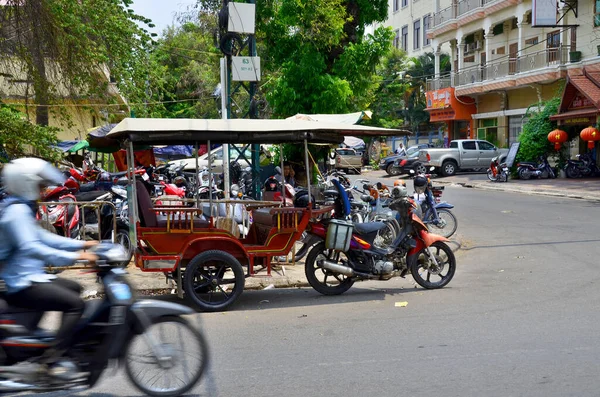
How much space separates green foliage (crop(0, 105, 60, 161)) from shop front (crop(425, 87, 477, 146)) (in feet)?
97.2

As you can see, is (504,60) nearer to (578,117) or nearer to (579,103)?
(579,103)

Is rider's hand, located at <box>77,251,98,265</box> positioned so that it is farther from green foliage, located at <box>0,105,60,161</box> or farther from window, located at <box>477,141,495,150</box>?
window, located at <box>477,141,495,150</box>

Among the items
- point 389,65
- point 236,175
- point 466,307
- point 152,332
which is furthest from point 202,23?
point 152,332

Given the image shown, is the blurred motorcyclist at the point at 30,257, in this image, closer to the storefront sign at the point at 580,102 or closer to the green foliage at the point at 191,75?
the storefront sign at the point at 580,102

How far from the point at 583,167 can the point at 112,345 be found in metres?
26.4

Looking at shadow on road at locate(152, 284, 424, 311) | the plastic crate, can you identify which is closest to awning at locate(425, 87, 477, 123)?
shadow on road at locate(152, 284, 424, 311)

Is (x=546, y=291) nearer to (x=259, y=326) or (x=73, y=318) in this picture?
(x=259, y=326)

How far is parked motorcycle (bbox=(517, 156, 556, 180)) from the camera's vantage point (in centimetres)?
2830

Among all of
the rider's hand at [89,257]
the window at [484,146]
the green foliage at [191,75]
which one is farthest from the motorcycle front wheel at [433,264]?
the green foliage at [191,75]

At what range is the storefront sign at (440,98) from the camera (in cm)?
3884

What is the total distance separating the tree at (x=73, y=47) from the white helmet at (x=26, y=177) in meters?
9.15

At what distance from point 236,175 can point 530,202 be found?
28.5 ft

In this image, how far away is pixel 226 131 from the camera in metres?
7.96

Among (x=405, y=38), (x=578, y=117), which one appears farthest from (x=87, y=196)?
(x=405, y=38)
